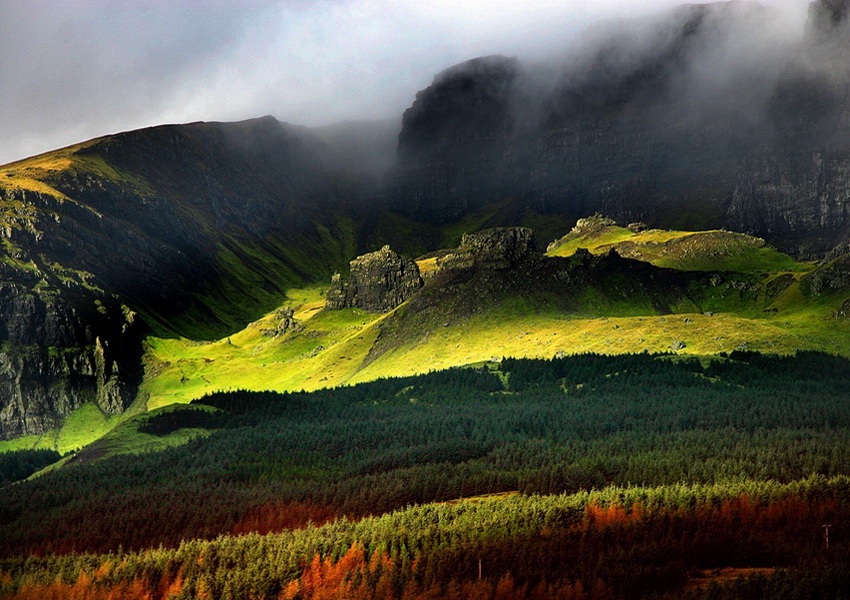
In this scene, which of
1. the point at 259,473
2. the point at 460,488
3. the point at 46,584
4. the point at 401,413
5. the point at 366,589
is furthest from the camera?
the point at 401,413

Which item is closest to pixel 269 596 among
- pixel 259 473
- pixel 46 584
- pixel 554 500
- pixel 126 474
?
pixel 46 584

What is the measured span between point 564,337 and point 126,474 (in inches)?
4452

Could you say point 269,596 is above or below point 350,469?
above

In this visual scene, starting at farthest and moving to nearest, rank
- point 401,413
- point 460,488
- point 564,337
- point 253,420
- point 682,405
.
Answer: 1. point 564,337
2. point 253,420
3. point 401,413
4. point 682,405
5. point 460,488

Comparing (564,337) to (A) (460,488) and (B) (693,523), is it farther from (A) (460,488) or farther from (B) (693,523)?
(B) (693,523)

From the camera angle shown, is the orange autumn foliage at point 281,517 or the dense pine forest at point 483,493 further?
the orange autumn foliage at point 281,517

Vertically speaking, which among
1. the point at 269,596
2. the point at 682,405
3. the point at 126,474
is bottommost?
the point at 682,405

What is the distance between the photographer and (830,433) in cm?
8269

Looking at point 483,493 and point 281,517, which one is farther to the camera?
point 483,493

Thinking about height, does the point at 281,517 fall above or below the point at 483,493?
above

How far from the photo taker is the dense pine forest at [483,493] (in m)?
32.1

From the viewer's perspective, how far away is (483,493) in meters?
66.9

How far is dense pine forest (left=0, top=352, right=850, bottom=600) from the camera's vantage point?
32125mm

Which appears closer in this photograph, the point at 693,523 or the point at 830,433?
the point at 693,523
